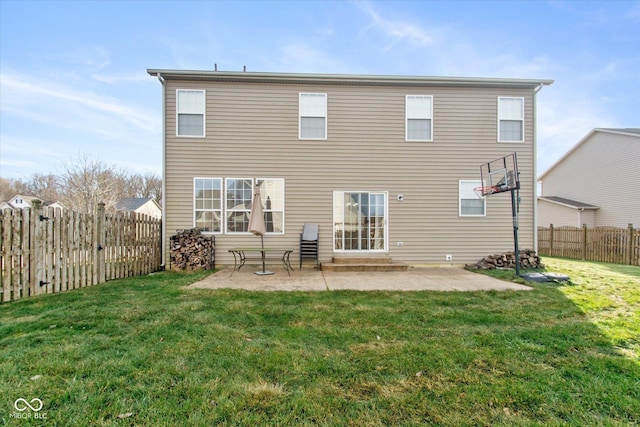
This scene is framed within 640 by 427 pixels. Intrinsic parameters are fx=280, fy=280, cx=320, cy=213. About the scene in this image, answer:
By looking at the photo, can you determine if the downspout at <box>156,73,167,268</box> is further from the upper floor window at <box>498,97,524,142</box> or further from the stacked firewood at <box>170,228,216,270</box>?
the upper floor window at <box>498,97,524,142</box>

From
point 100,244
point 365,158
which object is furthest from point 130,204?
point 365,158

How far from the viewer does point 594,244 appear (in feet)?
36.1

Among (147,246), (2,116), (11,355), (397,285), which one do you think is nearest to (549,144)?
(397,285)

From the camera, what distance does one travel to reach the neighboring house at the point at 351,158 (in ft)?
27.4

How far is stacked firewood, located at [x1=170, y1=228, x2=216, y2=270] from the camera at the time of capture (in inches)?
301

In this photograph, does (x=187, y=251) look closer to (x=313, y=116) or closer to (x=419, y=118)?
(x=313, y=116)

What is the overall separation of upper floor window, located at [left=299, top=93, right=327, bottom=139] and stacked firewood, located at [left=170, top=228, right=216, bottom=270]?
430 cm

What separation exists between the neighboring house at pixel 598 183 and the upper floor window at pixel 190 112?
745 inches

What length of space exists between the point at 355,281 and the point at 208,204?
4.94 meters

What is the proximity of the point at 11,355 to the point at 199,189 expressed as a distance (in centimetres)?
613

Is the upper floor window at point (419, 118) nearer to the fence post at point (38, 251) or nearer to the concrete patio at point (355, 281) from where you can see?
the concrete patio at point (355, 281)

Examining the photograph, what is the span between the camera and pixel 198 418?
1.85 metres

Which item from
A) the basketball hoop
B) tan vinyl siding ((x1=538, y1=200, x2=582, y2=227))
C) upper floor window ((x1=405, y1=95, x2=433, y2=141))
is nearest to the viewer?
the basketball hoop

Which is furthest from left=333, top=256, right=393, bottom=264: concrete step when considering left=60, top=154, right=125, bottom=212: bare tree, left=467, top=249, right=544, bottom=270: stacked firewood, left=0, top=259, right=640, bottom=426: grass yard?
left=60, top=154, right=125, bottom=212: bare tree
